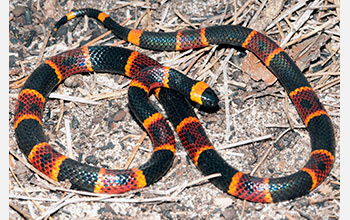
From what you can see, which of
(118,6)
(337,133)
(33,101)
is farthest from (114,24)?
(337,133)

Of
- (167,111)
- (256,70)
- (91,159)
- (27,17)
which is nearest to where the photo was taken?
(91,159)

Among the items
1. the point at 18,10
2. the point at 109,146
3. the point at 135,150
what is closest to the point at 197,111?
the point at 135,150

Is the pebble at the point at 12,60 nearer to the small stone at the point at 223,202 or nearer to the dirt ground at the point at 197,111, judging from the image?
the dirt ground at the point at 197,111

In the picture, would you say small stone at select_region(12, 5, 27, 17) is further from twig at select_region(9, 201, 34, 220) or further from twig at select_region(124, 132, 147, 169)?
twig at select_region(9, 201, 34, 220)

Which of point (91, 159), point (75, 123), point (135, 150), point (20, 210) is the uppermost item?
point (75, 123)

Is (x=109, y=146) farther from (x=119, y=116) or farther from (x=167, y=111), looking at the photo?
(x=167, y=111)

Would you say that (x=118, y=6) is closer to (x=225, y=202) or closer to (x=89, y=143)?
(x=89, y=143)

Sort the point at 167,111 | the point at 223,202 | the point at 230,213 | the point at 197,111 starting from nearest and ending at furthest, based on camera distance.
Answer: the point at 230,213
the point at 223,202
the point at 167,111
the point at 197,111
